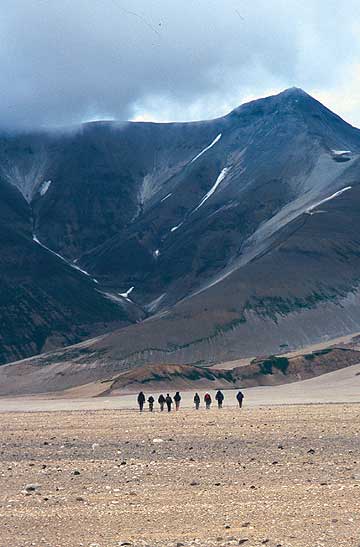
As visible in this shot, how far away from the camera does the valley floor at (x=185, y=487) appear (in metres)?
18.8

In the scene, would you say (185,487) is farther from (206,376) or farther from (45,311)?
(45,311)

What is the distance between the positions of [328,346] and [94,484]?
102678mm

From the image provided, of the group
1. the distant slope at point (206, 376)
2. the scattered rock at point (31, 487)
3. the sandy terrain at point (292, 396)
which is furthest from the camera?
the distant slope at point (206, 376)

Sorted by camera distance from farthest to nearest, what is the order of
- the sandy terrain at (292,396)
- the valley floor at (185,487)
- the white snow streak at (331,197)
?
the white snow streak at (331,197) < the sandy terrain at (292,396) < the valley floor at (185,487)

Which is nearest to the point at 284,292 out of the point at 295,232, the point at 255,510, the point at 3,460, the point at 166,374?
the point at 295,232

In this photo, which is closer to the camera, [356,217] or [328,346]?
[328,346]

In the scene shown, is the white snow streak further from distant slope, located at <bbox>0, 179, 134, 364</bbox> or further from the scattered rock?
the scattered rock

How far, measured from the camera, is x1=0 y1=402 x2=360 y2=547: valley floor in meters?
18.8

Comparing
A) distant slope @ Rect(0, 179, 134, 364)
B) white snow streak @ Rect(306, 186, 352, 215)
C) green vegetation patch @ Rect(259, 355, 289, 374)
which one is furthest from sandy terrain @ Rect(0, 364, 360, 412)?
white snow streak @ Rect(306, 186, 352, 215)

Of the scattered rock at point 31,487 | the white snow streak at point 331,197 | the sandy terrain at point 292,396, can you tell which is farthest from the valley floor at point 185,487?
the white snow streak at point 331,197

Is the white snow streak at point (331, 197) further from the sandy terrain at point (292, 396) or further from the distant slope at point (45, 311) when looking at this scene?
the sandy terrain at point (292, 396)

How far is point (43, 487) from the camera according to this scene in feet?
80.5

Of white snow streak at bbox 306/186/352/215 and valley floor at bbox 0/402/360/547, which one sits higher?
white snow streak at bbox 306/186/352/215

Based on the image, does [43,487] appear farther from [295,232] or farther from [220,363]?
[295,232]
